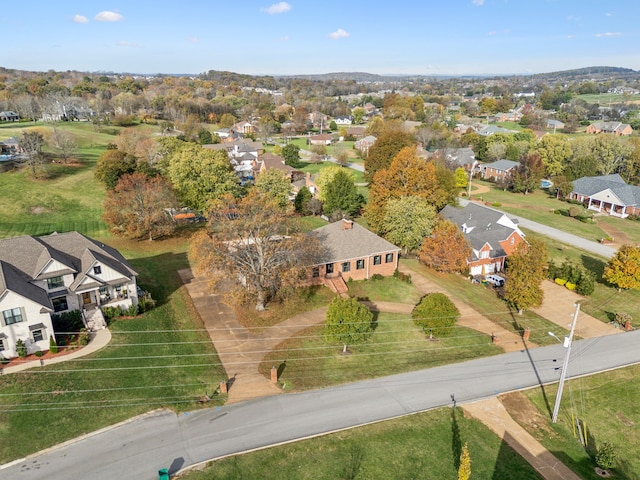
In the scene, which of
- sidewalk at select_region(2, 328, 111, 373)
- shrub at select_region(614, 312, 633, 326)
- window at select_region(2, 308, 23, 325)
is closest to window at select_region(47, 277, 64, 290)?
window at select_region(2, 308, 23, 325)

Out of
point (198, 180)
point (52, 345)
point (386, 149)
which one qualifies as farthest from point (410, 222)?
point (52, 345)

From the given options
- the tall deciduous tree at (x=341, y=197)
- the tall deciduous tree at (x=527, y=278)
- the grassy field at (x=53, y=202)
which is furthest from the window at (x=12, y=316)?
the tall deciduous tree at (x=341, y=197)

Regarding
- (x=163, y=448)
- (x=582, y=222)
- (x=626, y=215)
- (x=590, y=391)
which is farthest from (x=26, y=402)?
(x=626, y=215)

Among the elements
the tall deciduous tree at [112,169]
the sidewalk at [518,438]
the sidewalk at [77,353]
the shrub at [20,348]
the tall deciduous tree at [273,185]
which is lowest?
the sidewalk at [518,438]

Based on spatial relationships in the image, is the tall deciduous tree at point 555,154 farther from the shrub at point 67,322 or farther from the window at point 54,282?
the window at point 54,282

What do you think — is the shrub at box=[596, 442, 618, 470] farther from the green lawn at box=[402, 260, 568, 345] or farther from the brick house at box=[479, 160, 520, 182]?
the brick house at box=[479, 160, 520, 182]

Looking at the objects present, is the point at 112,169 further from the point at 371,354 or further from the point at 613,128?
the point at 613,128
